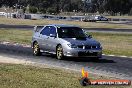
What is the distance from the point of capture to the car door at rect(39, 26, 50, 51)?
2005cm

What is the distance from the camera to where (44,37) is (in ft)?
66.4

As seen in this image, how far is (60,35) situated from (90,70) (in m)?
4.68

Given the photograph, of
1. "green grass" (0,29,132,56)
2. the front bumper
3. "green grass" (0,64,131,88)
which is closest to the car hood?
Answer: the front bumper

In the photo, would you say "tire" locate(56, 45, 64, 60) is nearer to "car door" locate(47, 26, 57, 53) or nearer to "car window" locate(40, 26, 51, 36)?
"car door" locate(47, 26, 57, 53)

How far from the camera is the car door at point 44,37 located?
65.8 feet

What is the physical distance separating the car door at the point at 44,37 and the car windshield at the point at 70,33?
0.86 m

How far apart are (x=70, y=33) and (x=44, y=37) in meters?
1.51

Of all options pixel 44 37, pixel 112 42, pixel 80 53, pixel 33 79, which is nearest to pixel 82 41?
pixel 80 53

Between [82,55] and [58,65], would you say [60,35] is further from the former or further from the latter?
[58,65]

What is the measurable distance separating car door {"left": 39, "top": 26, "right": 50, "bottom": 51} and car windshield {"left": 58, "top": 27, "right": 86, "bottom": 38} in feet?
2.82

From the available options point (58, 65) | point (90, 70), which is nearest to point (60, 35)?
point (58, 65)

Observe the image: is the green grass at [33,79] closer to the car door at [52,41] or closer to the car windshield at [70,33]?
the car door at [52,41]

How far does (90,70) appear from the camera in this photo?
1505 cm

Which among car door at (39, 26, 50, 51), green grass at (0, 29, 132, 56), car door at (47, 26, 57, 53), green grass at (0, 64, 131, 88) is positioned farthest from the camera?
green grass at (0, 29, 132, 56)
